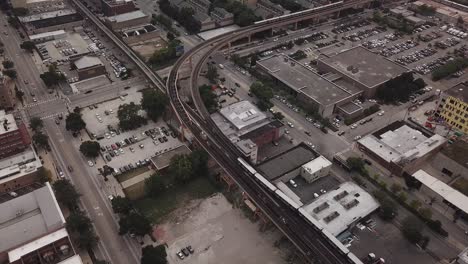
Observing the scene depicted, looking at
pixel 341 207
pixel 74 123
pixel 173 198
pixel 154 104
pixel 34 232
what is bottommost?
pixel 173 198

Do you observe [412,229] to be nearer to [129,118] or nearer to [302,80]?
[302,80]

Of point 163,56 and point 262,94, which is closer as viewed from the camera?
point 262,94

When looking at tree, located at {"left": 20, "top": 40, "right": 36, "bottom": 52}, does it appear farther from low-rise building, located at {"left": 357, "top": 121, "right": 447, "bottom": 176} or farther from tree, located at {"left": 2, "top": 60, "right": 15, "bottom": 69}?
low-rise building, located at {"left": 357, "top": 121, "right": 447, "bottom": 176}

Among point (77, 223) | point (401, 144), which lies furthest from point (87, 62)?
point (401, 144)

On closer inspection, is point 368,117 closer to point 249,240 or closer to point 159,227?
point 249,240

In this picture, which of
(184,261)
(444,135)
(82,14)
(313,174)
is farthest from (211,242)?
(82,14)

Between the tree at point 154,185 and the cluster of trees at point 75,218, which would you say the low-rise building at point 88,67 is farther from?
the tree at point 154,185

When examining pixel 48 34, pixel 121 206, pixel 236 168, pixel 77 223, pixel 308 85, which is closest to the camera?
pixel 77 223
